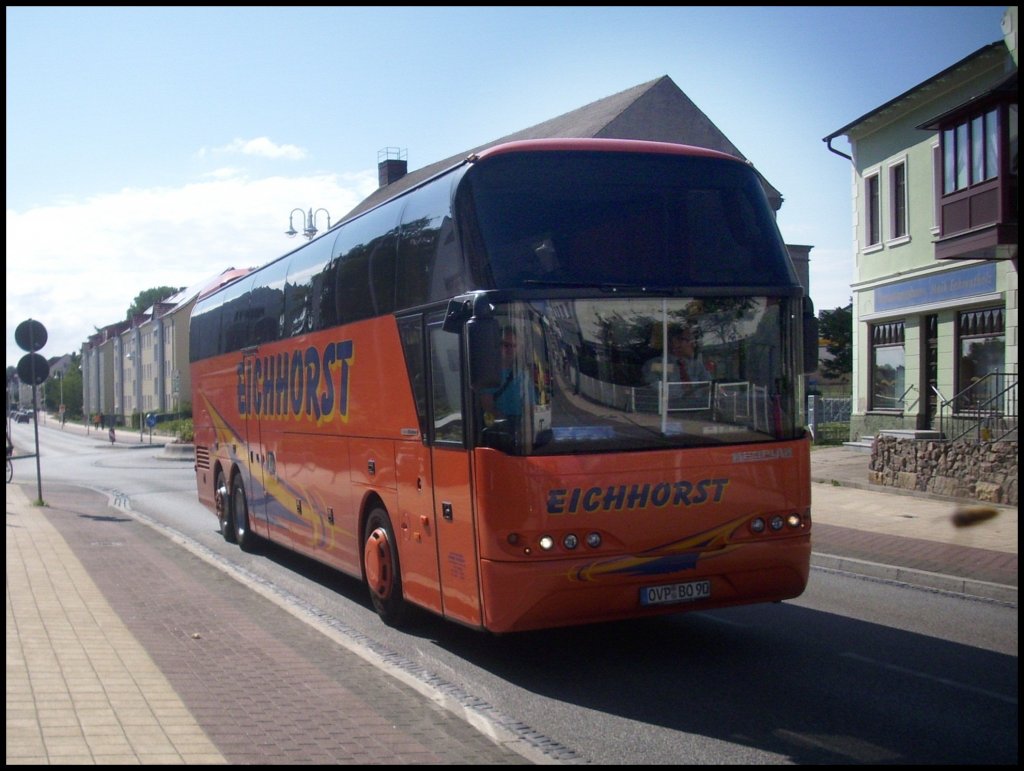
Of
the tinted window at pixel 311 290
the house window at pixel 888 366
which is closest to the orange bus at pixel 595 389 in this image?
the tinted window at pixel 311 290

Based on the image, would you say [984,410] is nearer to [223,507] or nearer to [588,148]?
[223,507]

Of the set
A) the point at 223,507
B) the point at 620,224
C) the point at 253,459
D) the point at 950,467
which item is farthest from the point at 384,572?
the point at 950,467

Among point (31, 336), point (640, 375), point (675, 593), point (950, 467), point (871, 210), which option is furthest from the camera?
point (871, 210)

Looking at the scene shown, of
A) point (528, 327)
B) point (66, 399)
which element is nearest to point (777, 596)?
point (528, 327)

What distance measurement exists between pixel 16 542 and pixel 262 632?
7.23 metres

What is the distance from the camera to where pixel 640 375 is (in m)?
7.37

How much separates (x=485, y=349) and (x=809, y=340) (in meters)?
2.51

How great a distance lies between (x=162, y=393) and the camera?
92.4m

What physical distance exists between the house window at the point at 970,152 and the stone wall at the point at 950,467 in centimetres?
531

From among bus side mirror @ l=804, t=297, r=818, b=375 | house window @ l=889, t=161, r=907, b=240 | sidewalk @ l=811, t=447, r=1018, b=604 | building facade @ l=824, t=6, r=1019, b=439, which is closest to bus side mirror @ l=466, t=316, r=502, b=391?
bus side mirror @ l=804, t=297, r=818, b=375

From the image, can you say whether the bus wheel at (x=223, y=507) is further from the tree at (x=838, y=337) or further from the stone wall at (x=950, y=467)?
the tree at (x=838, y=337)

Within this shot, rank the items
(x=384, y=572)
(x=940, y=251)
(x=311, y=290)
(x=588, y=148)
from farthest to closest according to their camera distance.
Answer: (x=940, y=251) → (x=311, y=290) → (x=384, y=572) → (x=588, y=148)

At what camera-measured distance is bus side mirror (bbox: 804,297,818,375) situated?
7.97 metres

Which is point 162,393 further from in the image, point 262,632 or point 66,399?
point 262,632
